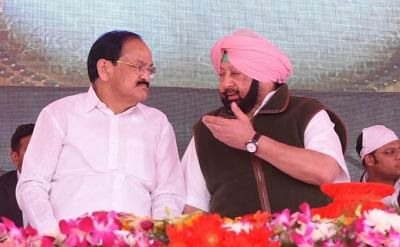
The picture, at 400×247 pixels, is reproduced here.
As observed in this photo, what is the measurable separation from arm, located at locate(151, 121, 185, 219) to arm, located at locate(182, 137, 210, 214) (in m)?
0.02

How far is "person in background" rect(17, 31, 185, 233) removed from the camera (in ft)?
7.88

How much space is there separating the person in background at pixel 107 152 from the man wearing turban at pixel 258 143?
0.10m

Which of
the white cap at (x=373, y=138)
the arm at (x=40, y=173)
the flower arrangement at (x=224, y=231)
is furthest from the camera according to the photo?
the white cap at (x=373, y=138)

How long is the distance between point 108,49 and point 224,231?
1163mm

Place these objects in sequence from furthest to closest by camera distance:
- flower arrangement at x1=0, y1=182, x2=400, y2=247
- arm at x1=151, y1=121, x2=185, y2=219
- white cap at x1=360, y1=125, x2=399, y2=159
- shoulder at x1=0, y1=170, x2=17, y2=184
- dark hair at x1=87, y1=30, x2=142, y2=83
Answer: white cap at x1=360, y1=125, x2=399, y2=159 → shoulder at x1=0, y1=170, x2=17, y2=184 → dark hair at x1=87, y1=30, x2=142, y2=83 → arm at x1=151, y1=121, x2=185, y2=219 → flower arrangement at x1=0, y1=182, x2=400, y2=247

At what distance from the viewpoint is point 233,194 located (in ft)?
8.03

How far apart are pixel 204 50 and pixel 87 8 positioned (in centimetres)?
48

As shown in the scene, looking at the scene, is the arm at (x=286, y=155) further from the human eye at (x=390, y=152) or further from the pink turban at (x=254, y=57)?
the human eye at (x=390, y=152)

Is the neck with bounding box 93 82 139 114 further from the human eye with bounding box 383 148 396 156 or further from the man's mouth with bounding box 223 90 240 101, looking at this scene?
the human eye with bounding box 383 148 396 156

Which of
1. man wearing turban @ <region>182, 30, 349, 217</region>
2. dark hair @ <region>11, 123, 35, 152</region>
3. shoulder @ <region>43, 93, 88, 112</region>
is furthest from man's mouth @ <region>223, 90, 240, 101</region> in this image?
dark hair @ <region>11, 123, 35, 152</region>

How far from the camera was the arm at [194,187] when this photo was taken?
2533 millimetres

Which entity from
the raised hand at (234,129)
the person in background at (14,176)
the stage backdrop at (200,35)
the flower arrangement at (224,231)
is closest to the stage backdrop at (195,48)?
the stage backdrop at (200,35)

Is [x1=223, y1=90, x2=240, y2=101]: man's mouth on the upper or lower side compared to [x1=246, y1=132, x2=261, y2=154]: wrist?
upper

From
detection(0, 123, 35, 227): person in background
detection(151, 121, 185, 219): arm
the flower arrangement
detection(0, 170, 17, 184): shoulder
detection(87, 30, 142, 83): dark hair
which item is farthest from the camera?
detection(0, 170, 17, 184): shoulder
